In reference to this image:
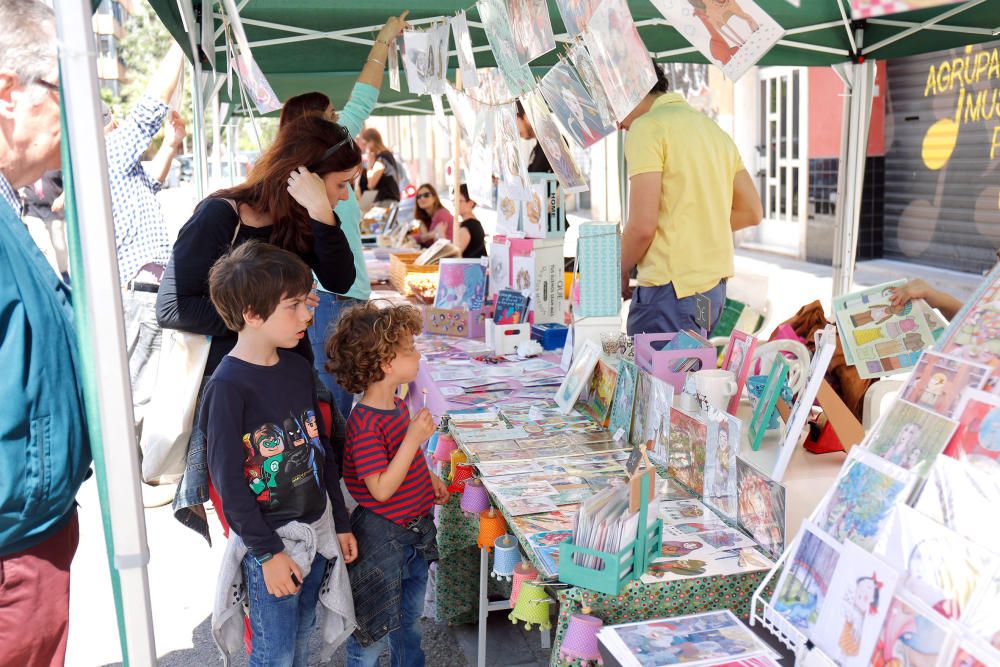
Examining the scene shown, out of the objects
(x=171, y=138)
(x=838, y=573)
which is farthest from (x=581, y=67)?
(x=838, y=573)

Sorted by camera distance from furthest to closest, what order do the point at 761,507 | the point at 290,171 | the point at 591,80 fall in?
the point at 591,80 → the point at 290,171 → the point at 761,507

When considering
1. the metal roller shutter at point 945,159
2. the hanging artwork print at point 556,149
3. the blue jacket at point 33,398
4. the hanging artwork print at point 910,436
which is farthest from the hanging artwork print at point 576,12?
the metal roller shutter at point 945,159

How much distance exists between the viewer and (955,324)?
1593mm

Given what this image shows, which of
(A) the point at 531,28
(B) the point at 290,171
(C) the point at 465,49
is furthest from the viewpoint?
(C) the point at 465,49

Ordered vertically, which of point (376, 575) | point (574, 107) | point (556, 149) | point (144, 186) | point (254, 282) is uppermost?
point (574, 107)

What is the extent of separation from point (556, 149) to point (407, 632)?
6.20 ft

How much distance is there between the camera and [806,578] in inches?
61.6

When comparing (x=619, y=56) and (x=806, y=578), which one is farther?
(x=619, y=56)

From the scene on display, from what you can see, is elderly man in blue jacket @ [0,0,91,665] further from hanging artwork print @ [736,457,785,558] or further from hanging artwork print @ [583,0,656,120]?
hanging artwork print @ [583,0,656,120]

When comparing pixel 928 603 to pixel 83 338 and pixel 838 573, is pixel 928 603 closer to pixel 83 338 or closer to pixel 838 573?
pixel 838 573

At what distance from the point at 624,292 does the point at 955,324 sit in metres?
2.14

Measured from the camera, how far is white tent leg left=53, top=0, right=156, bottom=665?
1205 mm

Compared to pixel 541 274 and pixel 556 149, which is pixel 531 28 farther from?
pixel 541 274

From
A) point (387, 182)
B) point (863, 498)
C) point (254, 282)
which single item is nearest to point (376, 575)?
point (254, 282)
